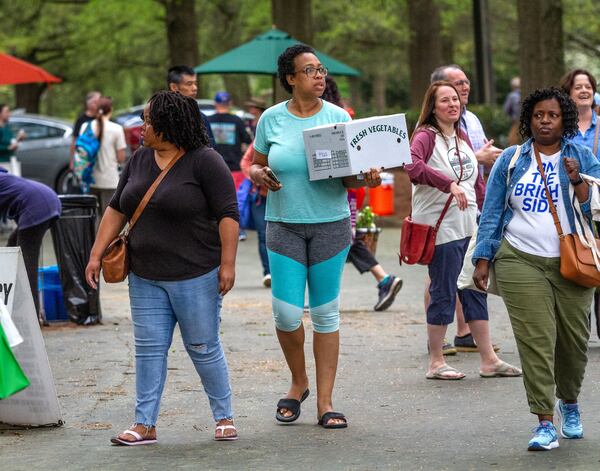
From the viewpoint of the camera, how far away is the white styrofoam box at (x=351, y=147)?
6727 mm

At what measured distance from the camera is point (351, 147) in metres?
6.77

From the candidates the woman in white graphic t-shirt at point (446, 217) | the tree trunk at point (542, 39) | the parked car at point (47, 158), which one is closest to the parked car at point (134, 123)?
the parked car at point (47, 158)

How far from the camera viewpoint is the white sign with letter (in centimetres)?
690

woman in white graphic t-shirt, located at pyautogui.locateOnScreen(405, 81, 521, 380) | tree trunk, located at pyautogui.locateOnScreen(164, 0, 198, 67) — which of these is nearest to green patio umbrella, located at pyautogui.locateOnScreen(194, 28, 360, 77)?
tree trunk, located at pyautogui.locateOnScreen(164, 0, 198, 67)

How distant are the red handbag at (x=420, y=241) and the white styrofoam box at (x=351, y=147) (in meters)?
1.42

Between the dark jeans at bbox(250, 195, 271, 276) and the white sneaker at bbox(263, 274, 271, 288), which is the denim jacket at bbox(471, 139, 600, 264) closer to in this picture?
the dark jeans at bbox(250, 195, 271, 276)

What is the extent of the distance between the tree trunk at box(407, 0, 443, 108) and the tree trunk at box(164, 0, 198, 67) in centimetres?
438

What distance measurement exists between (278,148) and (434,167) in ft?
5.71

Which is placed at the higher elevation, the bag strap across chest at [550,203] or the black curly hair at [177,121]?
the black curly hair at [177,121]

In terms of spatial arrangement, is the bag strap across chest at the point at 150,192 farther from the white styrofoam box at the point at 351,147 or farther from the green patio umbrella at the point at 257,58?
the green patio umbrella at the point at 257,58

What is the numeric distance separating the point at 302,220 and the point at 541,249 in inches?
50.1

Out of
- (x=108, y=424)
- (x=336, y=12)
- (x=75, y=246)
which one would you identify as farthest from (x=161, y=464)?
(x=336, y=12)

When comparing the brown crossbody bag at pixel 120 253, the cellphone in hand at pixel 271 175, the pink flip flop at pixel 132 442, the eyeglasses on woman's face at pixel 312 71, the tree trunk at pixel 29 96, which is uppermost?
the tree trunk at pixel 29 96

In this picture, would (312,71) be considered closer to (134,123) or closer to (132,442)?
(132,442)
